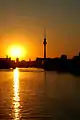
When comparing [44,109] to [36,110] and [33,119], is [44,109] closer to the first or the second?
[36,110]

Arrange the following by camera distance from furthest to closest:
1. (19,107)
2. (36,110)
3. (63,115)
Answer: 1. (19,107)
2. (36,110)
3. (63,115)

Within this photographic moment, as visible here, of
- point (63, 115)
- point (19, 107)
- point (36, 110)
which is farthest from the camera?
point (19, 107)

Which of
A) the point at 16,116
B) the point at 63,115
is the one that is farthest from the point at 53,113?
the point at 16,116

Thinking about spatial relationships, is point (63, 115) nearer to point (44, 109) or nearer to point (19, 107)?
point (44, 109)

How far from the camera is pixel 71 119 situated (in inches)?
1265

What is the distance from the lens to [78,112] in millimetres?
35688

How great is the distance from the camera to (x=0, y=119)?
104 feet

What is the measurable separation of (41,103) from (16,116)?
9248 millimetres

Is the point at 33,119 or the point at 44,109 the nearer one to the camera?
the point at 33,119

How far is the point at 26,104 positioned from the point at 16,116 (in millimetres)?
8236

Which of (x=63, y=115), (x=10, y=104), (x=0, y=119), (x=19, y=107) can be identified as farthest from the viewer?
(x=10, y=104)

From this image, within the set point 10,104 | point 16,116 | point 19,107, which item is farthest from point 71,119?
point 10,104

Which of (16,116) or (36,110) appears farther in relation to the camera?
(36,110)

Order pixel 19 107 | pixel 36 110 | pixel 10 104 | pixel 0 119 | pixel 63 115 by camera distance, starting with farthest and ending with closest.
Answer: pixel 10 104
pixel 19 107
pixel 36 110
pixel 63 115
pixel 0 119
